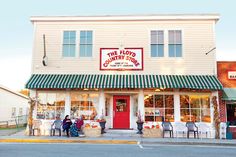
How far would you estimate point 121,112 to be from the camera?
60.8 feet

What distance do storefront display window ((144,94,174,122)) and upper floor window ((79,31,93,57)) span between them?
5.28 m

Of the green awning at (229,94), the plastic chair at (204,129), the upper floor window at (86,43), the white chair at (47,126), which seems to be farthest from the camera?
the upper floor window at (86,43)

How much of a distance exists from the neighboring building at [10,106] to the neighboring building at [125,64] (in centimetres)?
1376

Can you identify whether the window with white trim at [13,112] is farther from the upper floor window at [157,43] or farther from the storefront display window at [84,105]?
the upper floor window at [157,43]

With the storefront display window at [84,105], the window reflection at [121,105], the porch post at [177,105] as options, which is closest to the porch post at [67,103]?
the storefront display window at [84,105]

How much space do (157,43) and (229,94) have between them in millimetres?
6022

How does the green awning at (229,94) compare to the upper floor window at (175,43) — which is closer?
the green awning at (229,94)

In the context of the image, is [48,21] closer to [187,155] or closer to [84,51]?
[84,51]

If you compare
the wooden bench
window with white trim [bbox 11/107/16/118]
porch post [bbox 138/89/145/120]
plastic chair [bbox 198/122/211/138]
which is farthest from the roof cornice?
window with white trim [bbox 11/107/16/118]

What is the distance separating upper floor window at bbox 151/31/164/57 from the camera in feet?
60.1

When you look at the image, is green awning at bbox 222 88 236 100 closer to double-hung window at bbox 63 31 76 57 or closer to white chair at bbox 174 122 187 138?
white chair at bbox 174 122 187 138

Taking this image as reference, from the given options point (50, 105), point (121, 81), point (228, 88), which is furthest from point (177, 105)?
point (50, 105)

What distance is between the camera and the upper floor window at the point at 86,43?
18.6 meters

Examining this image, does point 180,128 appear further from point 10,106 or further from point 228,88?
point 10,106
